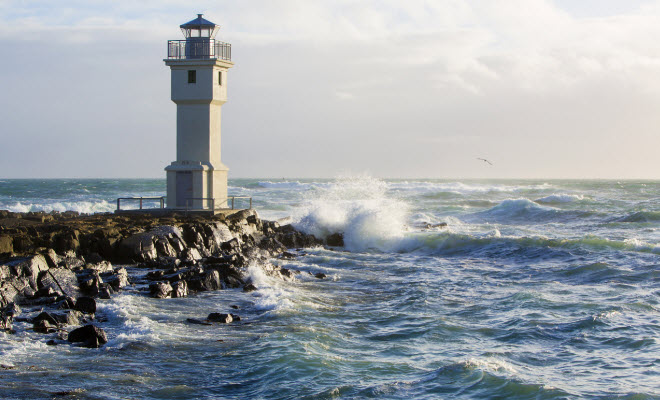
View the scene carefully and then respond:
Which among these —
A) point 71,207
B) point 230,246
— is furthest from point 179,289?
point 71,207

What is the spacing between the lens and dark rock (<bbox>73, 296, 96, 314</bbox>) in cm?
935

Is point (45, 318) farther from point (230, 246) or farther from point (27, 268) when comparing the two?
point (230, 246)

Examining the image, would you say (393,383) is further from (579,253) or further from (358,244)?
(358,244)

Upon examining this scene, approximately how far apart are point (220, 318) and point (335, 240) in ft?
37.4

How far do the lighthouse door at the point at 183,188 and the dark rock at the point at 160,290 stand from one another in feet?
28.0

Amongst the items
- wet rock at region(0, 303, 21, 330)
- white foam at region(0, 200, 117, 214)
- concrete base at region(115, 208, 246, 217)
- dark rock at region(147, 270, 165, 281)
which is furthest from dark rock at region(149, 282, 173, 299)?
white foam at region(0, 200, 117, 214)

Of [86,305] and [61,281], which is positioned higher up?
[61,281]

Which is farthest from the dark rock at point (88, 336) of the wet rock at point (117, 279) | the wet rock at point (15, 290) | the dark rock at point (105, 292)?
the wet rock at point (117, 279)

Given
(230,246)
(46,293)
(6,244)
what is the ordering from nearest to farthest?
(46,293)
(6,244)
(230,246)

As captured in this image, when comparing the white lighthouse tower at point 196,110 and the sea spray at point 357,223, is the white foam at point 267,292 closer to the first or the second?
the white lighthouse tower at point 196,110

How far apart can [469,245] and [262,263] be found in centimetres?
730

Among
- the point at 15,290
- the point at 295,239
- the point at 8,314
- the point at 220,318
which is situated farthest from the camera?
the point at 295,239

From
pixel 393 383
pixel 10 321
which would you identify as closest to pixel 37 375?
pixel 10 321

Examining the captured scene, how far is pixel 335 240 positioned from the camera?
20.6 metres
